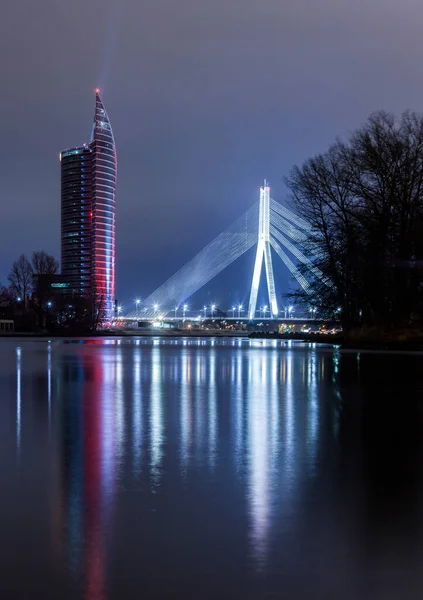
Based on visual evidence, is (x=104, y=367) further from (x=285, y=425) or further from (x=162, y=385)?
(x=285, y=425)

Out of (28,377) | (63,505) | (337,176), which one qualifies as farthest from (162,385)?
(337,176)

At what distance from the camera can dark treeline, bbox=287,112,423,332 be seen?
3322 cm

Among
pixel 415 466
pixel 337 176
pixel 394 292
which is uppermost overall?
pixel 337 176

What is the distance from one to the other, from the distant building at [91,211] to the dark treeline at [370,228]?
121 metres

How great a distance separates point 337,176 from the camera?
37.5 meters

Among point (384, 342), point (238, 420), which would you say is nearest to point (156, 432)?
point (238, 420)

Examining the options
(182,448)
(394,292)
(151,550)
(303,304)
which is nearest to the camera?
(151,550)

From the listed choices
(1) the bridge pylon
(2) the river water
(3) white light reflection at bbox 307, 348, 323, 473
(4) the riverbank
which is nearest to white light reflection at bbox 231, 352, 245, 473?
(2) the river water

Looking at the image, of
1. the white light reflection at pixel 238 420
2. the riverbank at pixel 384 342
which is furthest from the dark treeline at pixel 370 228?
the white light reflection at pixel 238 420

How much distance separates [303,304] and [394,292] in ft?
23.3

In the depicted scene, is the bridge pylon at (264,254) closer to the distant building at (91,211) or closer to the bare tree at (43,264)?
the bare tree at (43,264)

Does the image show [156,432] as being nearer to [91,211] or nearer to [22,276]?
[22,276]

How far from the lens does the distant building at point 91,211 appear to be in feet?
523

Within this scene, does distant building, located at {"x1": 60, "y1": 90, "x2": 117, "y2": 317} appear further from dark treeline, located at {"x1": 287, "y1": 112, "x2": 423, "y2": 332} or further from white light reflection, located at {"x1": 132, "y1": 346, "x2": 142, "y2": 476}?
white light reflection, located at {"x1": 132, "y1": 346, "x2": 142, "y2": 476}
